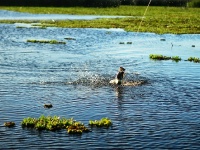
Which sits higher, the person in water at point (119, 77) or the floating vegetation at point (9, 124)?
the person in water at point (119, 77)

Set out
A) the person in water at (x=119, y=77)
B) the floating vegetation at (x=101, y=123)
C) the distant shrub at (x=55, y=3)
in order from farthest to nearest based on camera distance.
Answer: the distant shrub at (x=55, y=3)
the person in water at (x=119, y=77)
the floating vegetation at (x=101, y=123)

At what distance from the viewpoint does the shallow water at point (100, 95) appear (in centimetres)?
2070

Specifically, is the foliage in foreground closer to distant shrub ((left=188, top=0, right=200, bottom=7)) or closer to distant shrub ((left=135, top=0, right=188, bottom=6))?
distant shrub ((left=188, top=0, right=200, bottom=7))

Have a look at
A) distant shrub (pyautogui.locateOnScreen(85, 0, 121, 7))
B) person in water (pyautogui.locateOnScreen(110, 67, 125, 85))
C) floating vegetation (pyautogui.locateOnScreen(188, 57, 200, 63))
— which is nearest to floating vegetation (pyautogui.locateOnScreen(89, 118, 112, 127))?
person in water (pyautogui.locateOnScreen(110, 67, 125, 85))

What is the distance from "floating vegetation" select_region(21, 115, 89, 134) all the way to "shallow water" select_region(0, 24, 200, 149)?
395mm

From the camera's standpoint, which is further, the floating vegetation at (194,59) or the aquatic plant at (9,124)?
the floating vegetation at (194,59)

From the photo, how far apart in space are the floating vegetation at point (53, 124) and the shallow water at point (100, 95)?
395 millimetres

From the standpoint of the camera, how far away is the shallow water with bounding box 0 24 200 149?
20703 mm

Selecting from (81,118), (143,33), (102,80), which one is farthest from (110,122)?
(143,33)

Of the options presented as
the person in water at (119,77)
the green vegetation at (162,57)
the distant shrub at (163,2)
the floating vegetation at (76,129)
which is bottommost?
the floating vegetation at (76,129)

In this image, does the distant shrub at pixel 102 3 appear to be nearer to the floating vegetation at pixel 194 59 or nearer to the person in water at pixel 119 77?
the floating vegetation at pixel 194 59

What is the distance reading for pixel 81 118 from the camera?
78.1 feet

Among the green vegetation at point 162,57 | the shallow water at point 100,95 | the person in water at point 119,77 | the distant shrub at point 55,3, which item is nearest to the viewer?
the shallow water at point 100,95

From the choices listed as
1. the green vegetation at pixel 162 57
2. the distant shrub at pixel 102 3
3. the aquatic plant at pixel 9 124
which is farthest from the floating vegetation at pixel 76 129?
the distant shrub at pixel 102 3
